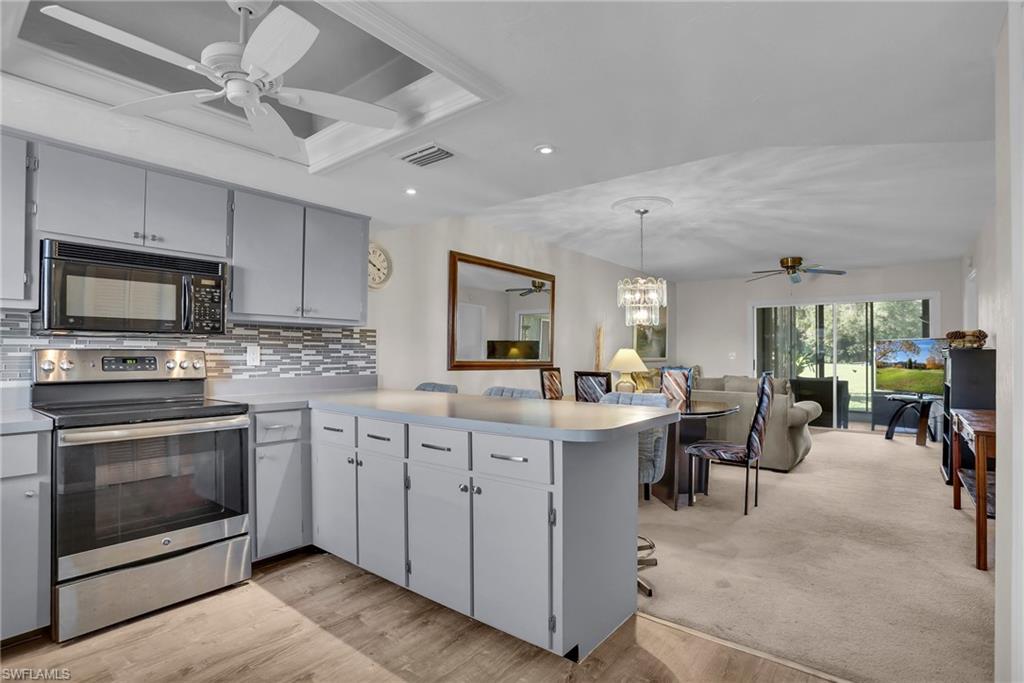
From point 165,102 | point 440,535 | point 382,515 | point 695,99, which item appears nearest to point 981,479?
point 695,99

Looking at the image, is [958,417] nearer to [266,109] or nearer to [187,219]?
[266,109]

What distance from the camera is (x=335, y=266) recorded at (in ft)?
11.5

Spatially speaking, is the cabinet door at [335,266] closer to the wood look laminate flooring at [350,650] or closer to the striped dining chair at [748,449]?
the wood look laminate flooring at [350,650]

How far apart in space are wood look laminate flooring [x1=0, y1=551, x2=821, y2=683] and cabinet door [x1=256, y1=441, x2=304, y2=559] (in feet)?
1.23

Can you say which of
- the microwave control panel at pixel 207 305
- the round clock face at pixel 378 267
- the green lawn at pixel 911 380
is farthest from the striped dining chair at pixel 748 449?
the green lawn at pixel 911 380

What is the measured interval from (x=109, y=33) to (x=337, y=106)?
67 cm

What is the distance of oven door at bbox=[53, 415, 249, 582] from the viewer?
7.14 feet

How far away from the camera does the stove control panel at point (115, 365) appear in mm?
2506

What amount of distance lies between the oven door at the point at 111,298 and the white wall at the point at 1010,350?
3424 mm

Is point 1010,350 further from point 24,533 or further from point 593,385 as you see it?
point 24,533

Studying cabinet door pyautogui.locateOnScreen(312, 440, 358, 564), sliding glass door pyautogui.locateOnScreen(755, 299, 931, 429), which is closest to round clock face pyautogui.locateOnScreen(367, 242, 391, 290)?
cabinet door pyautogui.locateOnScreen(312, 440, 358, 564)

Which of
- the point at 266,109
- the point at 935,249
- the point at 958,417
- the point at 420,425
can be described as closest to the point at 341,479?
the point at 420,425

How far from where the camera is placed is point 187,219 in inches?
111

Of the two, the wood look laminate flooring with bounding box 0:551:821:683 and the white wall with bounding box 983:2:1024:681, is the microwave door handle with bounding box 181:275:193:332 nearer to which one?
the wood look laminate flooring with bounding box 0:551:821:683
